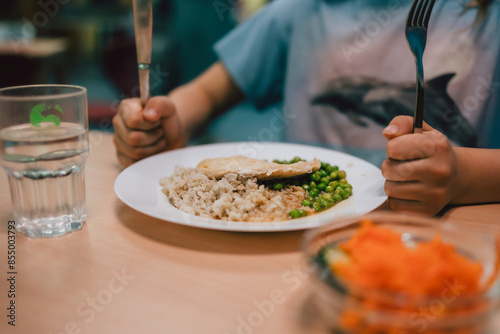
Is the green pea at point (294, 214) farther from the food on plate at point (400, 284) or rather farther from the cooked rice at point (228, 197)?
the food on plate at point (400, 284)

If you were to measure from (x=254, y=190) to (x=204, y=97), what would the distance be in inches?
41.8

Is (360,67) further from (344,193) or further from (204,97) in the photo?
(344,193)

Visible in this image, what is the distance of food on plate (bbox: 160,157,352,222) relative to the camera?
3.34ft

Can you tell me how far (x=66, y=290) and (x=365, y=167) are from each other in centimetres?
89

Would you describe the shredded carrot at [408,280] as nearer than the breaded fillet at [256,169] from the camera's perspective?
Result: Yes

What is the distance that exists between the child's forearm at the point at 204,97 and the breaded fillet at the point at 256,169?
2.04 feet

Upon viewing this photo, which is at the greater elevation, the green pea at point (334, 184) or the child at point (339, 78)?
the child at point (339, 78)

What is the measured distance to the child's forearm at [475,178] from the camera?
110 cm

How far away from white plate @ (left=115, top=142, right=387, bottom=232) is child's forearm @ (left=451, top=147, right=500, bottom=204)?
0.20 metres

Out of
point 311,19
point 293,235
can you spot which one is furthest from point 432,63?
point 293,235

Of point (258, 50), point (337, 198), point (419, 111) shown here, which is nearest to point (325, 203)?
point (337, 198)

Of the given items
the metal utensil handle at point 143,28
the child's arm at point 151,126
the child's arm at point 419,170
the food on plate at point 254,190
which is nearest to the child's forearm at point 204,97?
the child's arm at point 151,126

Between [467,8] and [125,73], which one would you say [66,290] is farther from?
[125,73]

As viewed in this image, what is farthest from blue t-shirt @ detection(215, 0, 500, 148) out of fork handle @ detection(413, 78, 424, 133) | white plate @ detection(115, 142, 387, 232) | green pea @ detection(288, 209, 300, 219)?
green pea @ detection(288, 209, 300, 219)
